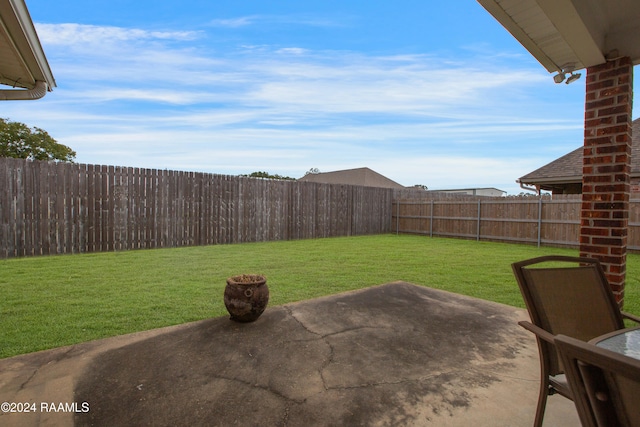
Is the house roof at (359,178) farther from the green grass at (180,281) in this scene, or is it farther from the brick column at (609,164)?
the brick column at (609,164)

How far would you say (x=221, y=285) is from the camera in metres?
4.37

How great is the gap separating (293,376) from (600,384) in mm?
1686

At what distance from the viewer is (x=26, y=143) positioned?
1622cm

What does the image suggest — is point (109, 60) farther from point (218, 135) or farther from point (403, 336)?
point (403, 336)

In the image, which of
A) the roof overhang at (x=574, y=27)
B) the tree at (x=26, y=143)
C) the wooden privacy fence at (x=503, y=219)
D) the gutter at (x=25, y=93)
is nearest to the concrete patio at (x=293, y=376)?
the roof overhang at (x=574, y=27)

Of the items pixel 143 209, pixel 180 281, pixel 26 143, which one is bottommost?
pixel 180 281

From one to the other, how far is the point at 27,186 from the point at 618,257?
894cm

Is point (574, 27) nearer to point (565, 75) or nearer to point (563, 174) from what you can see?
point (565, 75)

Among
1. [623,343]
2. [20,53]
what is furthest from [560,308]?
[20,53]

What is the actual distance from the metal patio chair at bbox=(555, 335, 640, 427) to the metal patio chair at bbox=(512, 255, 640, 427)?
2.30ft

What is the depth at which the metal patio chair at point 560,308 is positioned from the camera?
4.52ft

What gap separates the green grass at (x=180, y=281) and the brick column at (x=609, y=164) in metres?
1.11

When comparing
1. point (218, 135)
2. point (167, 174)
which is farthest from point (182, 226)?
point (218, 135)

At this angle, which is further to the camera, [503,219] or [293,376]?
[503,219]
